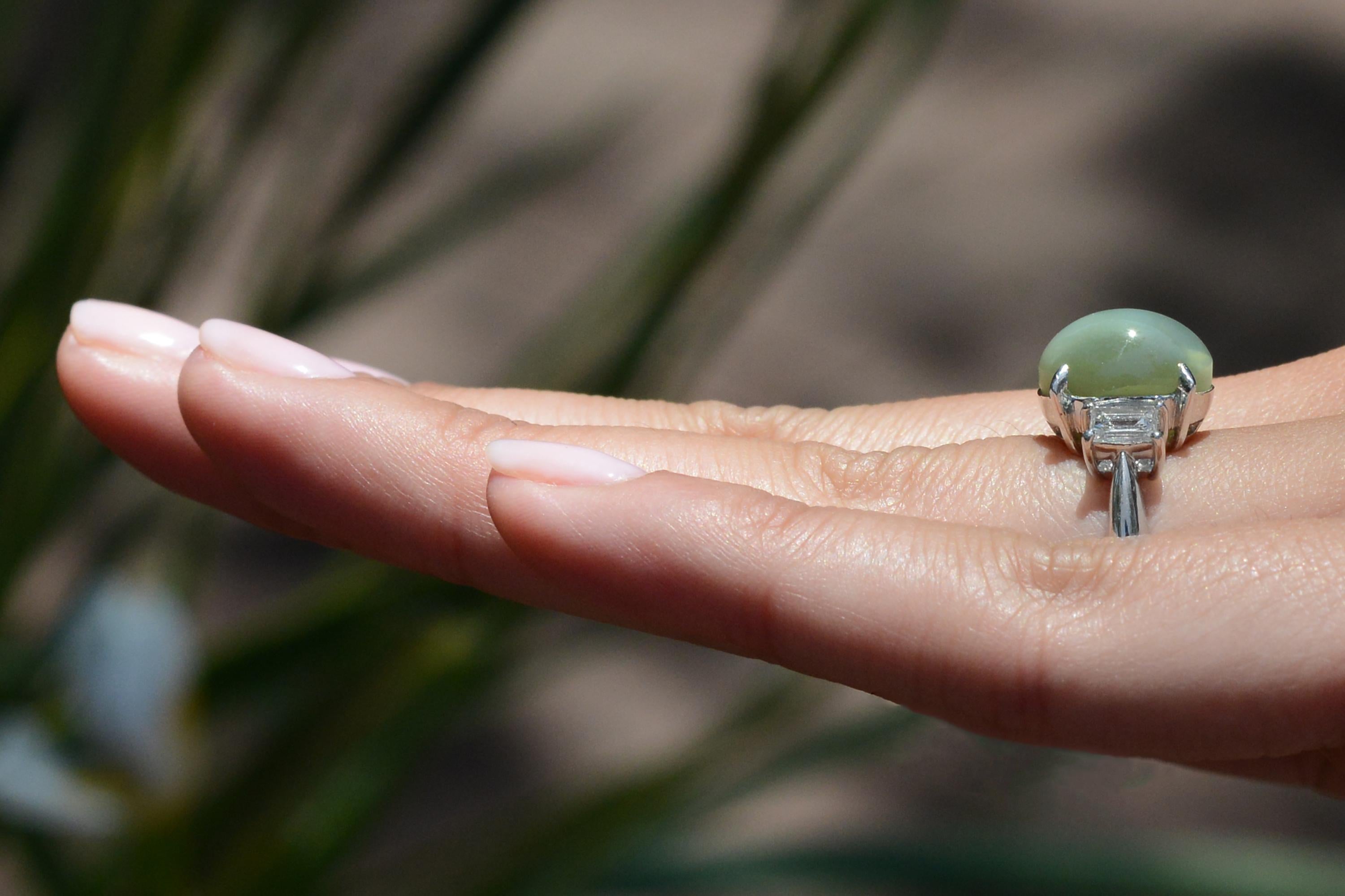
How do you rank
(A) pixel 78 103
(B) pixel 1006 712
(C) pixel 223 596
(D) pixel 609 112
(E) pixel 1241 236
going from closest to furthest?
(B) pixel 1006 712 → (A) pixel 78 103 → (D) pixel 609 112 → (C) pixel 223 596 → (E) pixel 1241 236

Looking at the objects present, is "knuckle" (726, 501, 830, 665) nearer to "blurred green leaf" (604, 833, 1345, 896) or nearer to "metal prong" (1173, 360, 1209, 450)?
"metal prong" (1173, 360, 1209, 450)

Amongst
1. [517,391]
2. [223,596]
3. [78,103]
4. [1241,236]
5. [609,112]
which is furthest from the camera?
[1241,236]

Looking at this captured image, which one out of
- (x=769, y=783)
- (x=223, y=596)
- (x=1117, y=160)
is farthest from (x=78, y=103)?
(x=1117, y=160)

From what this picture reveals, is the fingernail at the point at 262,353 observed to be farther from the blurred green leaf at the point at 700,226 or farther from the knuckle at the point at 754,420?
the blurred green leaf at the point at 700,226

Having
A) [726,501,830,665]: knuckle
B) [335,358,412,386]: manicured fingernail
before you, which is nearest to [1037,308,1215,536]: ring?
[726,501,830,665]: knuckle

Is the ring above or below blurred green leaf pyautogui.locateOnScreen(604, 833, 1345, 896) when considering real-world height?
above

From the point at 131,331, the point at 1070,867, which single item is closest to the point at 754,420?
A: the point at 131,331

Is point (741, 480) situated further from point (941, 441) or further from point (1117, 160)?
point (1117, 160)
